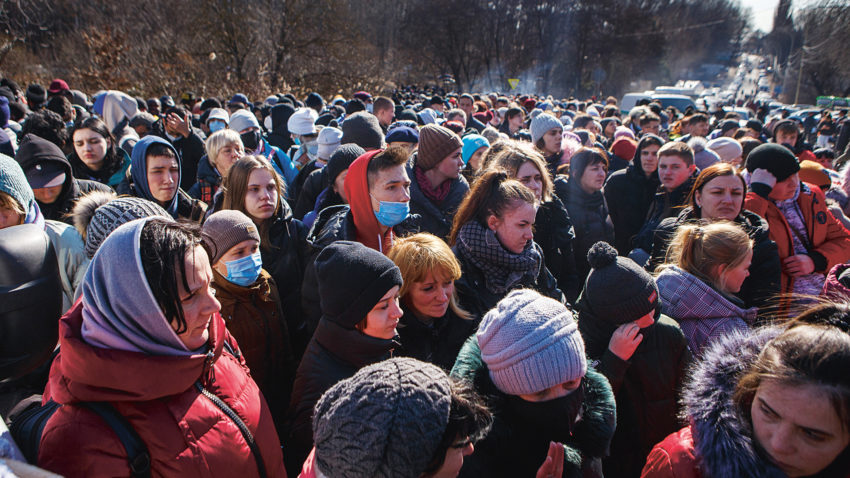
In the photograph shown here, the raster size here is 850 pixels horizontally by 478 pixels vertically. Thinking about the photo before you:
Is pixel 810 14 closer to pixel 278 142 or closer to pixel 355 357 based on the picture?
pixel 278 142

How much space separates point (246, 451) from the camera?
5.16 ft

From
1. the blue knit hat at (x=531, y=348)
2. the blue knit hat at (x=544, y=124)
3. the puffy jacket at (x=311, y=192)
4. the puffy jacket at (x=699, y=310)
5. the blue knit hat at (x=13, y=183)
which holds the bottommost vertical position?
the puffy jacket at (x=699, y=310)

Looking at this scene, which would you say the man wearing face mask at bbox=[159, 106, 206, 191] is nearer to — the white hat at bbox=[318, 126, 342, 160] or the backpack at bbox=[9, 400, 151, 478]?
the white hat at bbox=[318, 126, 342, 160]

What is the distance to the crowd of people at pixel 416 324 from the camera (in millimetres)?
1297

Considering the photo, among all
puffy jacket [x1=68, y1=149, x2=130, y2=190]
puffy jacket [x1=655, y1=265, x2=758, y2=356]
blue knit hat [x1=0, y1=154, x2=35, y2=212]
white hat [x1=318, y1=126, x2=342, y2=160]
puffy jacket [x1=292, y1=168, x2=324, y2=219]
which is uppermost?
white hat [x1=318, y1=126, x2=342, y2=160]

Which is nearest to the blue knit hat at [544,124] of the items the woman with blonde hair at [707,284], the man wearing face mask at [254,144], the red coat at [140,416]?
the man wearing face mask at [254,144]

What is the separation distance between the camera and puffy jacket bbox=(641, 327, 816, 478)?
135 centimetres

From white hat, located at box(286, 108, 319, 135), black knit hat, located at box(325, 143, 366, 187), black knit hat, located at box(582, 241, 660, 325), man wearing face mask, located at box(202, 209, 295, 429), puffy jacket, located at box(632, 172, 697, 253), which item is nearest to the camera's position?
black knit hat, located at box(582, 241, 660, 325)

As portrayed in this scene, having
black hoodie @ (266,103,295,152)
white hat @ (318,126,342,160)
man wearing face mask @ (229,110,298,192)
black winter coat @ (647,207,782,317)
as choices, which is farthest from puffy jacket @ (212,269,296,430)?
black hoodie @ (266,103,295,152)

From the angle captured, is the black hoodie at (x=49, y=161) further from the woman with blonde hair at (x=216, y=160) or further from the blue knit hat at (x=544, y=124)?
the blue knit hat at (x=544, y=124)

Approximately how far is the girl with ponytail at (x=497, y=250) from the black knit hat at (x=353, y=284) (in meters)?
0.82

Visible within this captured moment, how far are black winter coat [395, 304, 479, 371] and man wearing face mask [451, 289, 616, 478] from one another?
0.67 m

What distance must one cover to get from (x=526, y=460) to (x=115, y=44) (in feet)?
71.3

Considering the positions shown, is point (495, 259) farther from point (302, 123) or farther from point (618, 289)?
point (302, 123)
